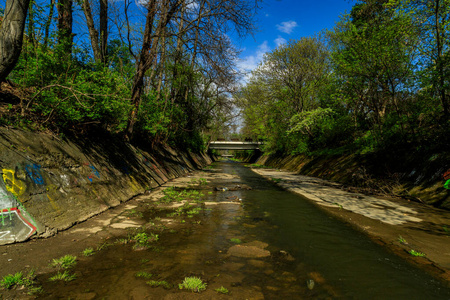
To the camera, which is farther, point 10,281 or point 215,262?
point 215,262

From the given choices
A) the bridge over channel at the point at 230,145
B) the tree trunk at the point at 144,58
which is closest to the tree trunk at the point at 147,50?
the tree trunk at the point at 144,58

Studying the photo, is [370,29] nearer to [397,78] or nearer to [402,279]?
[397,78]

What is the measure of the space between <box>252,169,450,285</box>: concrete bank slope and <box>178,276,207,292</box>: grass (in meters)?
3.32

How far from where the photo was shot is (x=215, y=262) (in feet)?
10.6

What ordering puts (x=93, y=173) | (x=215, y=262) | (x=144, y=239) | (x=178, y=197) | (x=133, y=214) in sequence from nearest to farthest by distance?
(x=215, y=262) < (x=144, y=239) < (x=133, y=214) < (x=93, y=173) < (x=178, y=197)

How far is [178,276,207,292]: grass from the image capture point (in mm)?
2504

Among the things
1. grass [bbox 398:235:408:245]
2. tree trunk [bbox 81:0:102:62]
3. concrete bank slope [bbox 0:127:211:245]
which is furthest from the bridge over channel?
grass [bbox 398:235:408:245]

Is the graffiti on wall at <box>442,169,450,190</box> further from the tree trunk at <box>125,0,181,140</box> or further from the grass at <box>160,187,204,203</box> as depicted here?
the tree trunk at <box>125,0,181,140</box>

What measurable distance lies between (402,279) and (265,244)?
6.73 feet

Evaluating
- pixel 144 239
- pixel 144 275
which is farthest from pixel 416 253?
pixel 144 239

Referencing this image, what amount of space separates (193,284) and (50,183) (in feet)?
13.2

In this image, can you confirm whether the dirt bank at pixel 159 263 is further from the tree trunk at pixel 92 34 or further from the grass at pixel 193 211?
the tree trunk at pixel 92 34

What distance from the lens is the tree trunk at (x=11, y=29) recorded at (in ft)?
12.1

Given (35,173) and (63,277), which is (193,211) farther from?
(35,173)
